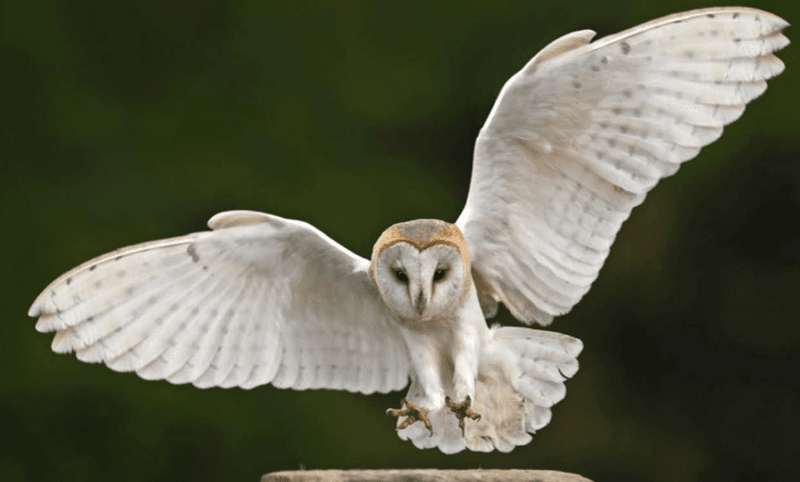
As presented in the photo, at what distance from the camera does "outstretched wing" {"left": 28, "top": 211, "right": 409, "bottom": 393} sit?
2508mm

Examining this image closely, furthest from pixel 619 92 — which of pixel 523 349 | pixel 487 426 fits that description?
pixel 487 426

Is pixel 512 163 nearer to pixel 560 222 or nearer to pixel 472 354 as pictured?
pixel 560 222

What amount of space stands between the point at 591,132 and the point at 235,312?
94 cm

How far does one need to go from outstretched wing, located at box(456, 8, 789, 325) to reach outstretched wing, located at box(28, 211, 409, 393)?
33cm

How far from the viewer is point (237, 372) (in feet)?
8.73

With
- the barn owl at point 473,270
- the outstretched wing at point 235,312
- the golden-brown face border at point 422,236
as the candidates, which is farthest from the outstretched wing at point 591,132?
the outstretched wing at point 235,312

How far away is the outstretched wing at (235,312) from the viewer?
2508mm

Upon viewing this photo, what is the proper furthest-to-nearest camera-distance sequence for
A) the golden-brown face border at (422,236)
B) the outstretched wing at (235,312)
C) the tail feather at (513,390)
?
the tail feather at (513,390)
the outstretched wing at (235,312)
the golden-brown face border at (422,236)

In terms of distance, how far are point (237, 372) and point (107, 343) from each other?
0.32 m

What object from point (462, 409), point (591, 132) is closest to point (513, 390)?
point (462, 409)

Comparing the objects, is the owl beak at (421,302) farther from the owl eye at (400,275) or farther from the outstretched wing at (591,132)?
the outstretched wing at (591,132)

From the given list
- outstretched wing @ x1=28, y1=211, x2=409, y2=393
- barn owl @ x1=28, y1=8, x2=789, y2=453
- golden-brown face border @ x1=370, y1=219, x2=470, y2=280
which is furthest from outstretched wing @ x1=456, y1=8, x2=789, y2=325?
outstretched wing @ x1=28, y1=211, x2=409, y2=393

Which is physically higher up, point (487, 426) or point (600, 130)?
point (600, 130)

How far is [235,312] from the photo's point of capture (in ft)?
8.70
